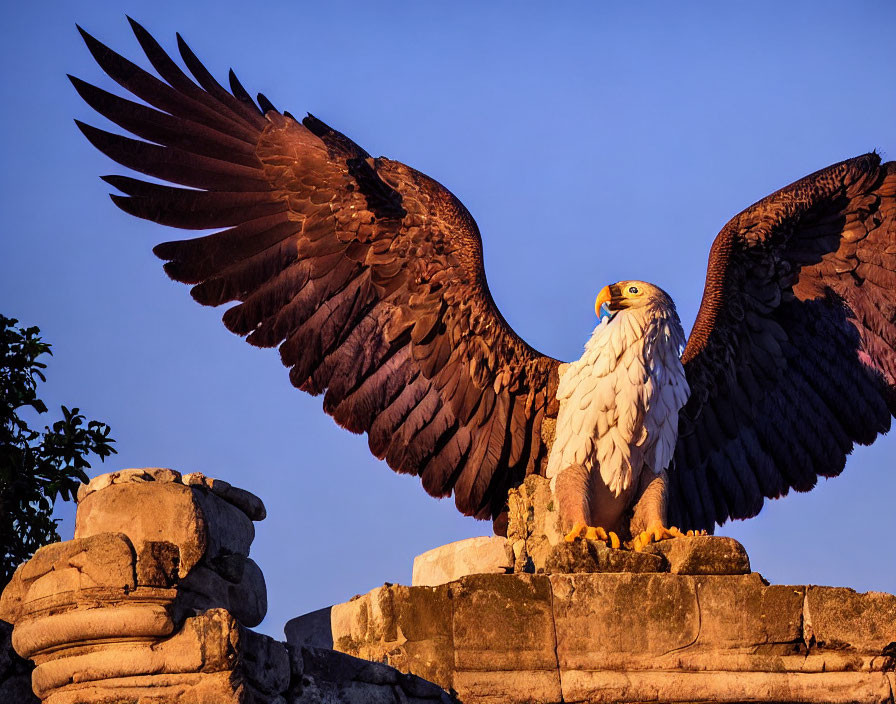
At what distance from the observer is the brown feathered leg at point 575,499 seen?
10297 millimetres

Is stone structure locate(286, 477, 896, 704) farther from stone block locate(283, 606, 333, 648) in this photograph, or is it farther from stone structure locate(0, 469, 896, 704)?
stone block locate(283, 606, 333, 648)

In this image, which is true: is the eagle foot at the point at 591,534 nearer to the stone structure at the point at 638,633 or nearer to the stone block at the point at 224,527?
the stone structure at the point at 638,633

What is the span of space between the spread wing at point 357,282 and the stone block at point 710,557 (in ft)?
7.74

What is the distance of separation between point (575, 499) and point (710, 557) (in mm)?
1401

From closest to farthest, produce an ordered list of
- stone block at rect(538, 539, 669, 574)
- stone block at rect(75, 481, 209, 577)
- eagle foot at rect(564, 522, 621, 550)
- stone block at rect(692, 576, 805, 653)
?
1. stone block at rect(75, 481, 209, 577)
2. stone block at rect(692, 576, 805, 653)
3. stone block at rect(538, 539, 669, 574)
4. eagle foot at rect(564, 522, 621, 550)

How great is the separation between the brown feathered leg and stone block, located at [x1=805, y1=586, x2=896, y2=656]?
1521 millimetres

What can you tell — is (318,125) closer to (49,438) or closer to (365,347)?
(365,347)

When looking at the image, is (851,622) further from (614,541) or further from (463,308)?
(463,308)

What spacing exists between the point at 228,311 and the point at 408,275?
1.44 meters

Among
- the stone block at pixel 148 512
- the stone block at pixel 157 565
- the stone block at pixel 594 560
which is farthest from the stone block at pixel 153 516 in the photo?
the stone block at pixel 594 560

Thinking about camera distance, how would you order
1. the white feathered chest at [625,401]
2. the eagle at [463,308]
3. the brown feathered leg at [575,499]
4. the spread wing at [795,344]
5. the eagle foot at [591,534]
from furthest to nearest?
the spread wing at [795,344] → the eagle at [463,308] → the white feathered chest at [625,401] → the brown feathered leg at [575,499] → the eagle foot at [591,534]

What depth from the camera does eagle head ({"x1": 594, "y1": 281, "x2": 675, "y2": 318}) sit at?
1086cm

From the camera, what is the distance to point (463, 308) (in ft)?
38.2

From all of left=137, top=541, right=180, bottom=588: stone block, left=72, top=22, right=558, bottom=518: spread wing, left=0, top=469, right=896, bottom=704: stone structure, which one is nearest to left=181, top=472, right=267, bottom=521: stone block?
left=0, top=469, right=896, bottom=704: stone structure
